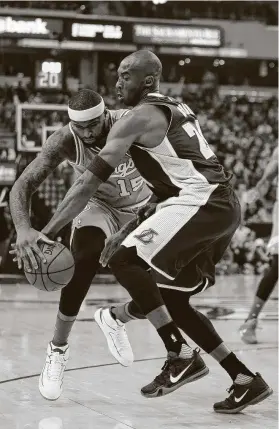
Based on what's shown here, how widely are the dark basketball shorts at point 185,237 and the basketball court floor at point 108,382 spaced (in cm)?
64

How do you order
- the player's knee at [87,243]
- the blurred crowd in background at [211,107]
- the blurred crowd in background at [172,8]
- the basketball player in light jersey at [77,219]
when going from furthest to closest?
the blurred crowd in background at [172,8], the blurred crowd in background at [211,107], the player's knee at [87,243], the basketball player in light jersey at [77,219]

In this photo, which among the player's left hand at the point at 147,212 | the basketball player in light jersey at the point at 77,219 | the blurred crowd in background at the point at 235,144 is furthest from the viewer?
the blurred crowd in background at the point at 235,144

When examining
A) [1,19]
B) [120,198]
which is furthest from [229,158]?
[120,198]

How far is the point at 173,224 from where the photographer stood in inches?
160

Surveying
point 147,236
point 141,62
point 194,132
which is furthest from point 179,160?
point 141,62

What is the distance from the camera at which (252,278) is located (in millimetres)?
11875

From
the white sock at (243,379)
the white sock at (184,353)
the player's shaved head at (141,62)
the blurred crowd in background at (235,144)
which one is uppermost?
the player's shaved head at (141,62)

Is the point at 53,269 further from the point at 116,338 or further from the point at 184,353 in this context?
the point at 116,338

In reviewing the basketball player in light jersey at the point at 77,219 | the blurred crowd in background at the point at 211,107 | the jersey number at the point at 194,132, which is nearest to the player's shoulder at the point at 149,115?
the jersey number at the point at 194,132

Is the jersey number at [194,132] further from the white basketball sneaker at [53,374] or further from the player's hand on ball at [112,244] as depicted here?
the white basketball sneaker at [53,374]

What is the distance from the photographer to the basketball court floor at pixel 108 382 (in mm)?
4035

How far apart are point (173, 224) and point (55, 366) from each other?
39.3 inches

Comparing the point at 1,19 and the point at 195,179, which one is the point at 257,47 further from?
the point at 195,179

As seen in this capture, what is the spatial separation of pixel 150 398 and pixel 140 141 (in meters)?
1.38
